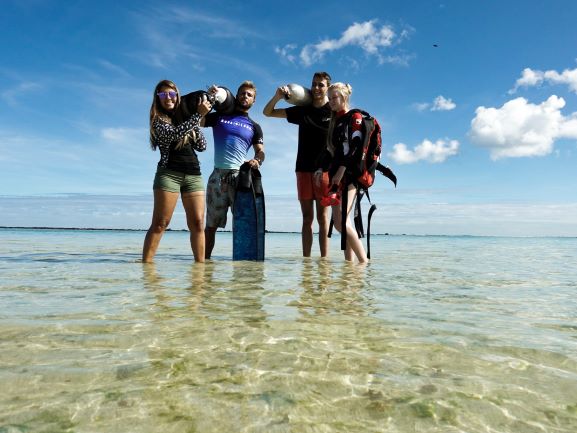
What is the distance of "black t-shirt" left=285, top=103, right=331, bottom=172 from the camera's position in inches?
305

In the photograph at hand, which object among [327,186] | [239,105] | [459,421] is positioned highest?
[239,105]

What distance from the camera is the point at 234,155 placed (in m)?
7.75

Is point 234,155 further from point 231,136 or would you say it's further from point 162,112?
point 162,112

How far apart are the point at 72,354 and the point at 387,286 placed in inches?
142

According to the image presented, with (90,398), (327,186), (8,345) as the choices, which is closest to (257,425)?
(90,398)

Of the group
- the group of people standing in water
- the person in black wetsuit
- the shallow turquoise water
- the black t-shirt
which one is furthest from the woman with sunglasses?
the shallow turquoise water

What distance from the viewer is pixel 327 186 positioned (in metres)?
7.28

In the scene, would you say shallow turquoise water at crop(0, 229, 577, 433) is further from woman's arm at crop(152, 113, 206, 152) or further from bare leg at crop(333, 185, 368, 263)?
woman's arm at crop(152, 113, 206, 152)

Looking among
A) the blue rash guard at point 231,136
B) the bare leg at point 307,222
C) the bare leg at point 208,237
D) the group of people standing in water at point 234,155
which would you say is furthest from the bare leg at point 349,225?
the bare leg at point 208,237

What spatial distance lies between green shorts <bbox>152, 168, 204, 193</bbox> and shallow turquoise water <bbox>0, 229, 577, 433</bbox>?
7.69ft

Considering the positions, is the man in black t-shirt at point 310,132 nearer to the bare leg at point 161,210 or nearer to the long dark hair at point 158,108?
the long dark hair at point 158,108

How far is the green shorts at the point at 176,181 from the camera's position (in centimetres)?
650

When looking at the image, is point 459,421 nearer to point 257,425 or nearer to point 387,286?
point 257,425

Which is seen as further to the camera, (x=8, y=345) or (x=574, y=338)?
(x=574, y=338)
